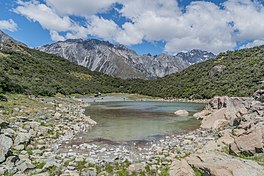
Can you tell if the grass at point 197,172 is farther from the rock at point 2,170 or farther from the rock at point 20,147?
the rock at point 20,147

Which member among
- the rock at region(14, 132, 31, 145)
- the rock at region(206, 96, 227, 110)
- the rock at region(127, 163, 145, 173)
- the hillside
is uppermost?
the hillside

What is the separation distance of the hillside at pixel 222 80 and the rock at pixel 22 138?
74507 millimetres

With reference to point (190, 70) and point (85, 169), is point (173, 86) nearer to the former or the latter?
point (190, 70)

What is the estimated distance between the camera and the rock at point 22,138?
15.5 meters

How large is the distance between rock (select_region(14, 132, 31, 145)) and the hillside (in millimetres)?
74507

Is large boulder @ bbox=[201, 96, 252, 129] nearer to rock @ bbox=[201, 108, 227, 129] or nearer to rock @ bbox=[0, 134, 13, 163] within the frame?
rock @ bbox=[201, 108, 227, 129]

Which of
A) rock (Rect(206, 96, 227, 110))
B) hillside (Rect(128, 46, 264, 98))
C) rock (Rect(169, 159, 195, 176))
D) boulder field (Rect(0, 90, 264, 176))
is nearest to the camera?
rock (Rect(169, 159, 195, 176))

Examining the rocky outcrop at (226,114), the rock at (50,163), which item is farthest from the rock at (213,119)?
the rock at (50,163)

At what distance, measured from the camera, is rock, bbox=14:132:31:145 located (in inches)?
610

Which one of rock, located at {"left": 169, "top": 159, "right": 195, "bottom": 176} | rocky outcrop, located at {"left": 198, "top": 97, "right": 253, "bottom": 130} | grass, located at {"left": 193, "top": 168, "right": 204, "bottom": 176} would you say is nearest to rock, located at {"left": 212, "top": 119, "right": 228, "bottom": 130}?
rocky outcrop, located at {"left": 198, "top": 97, "right": 253, "bottom": 130}

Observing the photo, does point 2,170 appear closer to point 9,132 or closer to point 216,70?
point 9,132

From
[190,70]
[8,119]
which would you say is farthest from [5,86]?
[190,70]

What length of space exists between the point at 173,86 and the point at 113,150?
112m

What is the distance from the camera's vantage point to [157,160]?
14172mm
